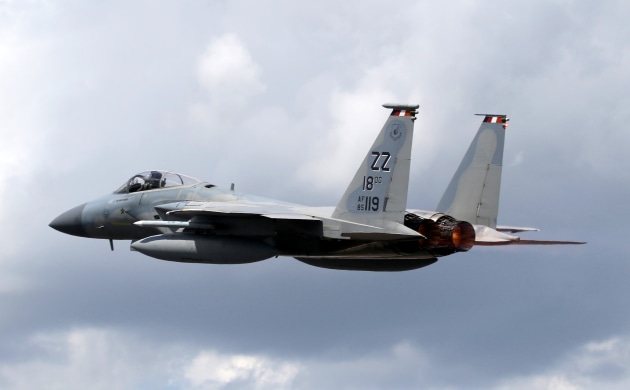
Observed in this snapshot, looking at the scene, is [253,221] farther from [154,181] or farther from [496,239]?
[496,239]

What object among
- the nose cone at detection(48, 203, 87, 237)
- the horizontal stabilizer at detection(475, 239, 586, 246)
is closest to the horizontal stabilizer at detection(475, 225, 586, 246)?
the horizontal stabilizer at detection(475, 239, 586, 246)

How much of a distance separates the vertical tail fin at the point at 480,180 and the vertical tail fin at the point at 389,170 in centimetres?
366

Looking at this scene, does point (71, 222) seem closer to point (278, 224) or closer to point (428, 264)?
point (278, 224)

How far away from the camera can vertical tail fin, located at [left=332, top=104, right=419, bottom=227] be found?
31578 millimetres

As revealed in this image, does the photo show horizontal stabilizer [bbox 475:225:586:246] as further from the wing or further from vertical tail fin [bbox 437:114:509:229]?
the wing

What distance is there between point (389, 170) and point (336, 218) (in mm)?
2020

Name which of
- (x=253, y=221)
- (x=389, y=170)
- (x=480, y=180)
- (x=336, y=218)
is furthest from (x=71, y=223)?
(x=480, y=180)

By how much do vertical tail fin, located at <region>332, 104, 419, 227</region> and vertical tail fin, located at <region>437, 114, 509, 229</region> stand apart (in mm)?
3663

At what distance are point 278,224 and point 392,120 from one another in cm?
446

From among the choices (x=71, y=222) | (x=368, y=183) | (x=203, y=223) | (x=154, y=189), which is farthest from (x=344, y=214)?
(x=71, y=222)

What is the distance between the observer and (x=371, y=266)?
36.4 metres

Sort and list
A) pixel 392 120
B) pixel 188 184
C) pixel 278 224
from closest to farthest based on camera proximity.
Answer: pixel 392 120 < pixel 278 224 < pixel 188 184

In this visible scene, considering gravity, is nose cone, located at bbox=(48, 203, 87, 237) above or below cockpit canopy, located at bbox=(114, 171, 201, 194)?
below

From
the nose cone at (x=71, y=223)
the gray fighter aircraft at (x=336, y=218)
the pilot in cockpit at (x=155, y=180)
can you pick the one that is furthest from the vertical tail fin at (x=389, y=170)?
the nose cone at (x=71, y=223)
